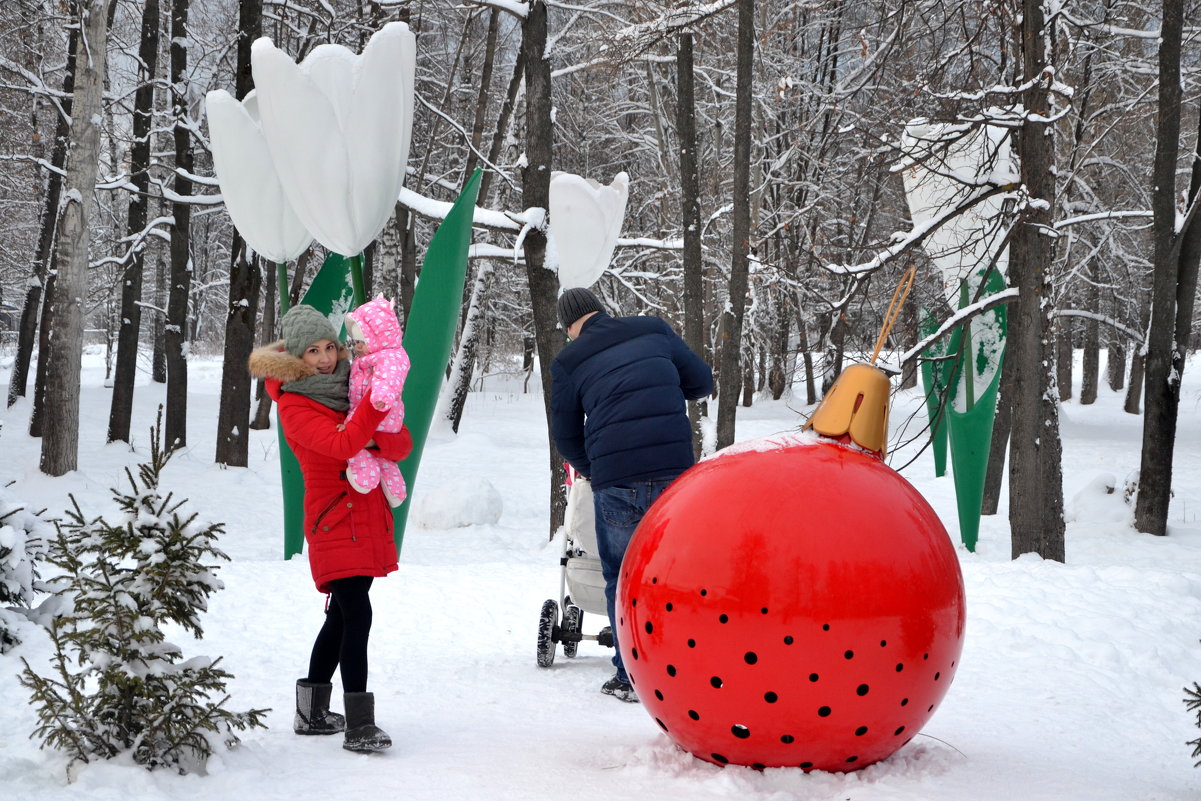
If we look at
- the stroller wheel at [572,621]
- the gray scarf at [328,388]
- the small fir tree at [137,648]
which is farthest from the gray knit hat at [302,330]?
the stroller wheel at [572,621]

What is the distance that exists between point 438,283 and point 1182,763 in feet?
22.6

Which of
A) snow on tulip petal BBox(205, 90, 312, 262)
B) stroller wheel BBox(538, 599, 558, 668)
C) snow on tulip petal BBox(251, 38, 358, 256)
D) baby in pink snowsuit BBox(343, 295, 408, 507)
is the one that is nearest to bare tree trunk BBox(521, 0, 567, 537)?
snow on tulip petal BBox(205, 90, 312, 262)

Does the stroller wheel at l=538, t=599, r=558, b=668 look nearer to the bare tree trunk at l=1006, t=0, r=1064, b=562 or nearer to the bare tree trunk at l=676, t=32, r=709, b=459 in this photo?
the bare tree trunk at l=1006, t=0, r=1064, b=562

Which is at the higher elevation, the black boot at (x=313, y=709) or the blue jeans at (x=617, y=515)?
the blue jeans at (x=617, y=515)

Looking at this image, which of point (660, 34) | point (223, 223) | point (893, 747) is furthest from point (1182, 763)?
point (223, 223)

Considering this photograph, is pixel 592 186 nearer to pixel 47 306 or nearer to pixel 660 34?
pixel 660 34

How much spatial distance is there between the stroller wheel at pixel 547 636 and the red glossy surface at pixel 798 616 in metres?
2.21

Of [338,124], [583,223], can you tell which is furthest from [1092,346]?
[338,124]

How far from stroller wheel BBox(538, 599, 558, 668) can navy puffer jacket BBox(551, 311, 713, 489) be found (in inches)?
43.1

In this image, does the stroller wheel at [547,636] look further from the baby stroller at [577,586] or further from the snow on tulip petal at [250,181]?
the snow on tulip petal at [250,181]

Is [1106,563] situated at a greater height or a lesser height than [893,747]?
lesser

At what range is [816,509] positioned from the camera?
3.36 metres

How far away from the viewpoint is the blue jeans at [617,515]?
4.85 meters

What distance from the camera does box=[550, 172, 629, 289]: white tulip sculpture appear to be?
10062 mm
